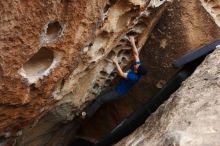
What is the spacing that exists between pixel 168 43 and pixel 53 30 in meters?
1.80

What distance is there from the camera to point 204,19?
4.35 m

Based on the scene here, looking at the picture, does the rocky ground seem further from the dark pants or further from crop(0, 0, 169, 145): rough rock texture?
the dark pants

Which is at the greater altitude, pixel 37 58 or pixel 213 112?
pixel 37 58

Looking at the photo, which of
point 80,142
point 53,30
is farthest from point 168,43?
point 53,30

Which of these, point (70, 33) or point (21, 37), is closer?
point (21, 37)

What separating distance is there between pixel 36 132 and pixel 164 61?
4.62 ft

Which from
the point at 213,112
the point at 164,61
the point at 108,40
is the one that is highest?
the point at 108,40

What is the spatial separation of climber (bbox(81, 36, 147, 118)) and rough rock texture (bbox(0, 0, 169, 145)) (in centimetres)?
8

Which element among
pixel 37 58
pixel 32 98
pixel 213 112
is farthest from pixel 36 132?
pixel 213 112

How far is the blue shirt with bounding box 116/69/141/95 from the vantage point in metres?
4.20

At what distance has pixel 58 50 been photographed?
3.07m

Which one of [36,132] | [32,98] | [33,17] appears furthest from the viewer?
[36,132]

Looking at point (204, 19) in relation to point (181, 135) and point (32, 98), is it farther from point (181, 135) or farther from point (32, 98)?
point (181, 135)

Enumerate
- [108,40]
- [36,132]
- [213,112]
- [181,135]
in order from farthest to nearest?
[36,132] → [108,40] → [213,112] → [181,135]
